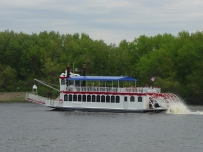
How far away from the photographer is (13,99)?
122 metres

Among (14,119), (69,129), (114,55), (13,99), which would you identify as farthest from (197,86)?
(69,129)

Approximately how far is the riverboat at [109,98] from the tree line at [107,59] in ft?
89.5

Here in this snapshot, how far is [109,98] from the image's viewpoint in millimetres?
80562

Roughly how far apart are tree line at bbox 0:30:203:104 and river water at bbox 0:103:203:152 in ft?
114

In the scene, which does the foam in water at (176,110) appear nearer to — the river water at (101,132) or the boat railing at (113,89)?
the river water at (101,132)

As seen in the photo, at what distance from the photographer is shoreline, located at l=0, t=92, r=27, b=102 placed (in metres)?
122

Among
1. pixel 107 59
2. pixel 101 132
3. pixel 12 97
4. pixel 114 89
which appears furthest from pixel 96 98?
pixel 107 59

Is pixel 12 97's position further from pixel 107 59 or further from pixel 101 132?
pixel 101 132

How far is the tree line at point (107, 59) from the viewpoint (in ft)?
374

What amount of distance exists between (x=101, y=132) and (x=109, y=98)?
20.4 m

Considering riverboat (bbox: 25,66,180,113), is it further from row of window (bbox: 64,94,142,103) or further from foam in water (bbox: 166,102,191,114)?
foam in water (bbox: 166,102,191,114)

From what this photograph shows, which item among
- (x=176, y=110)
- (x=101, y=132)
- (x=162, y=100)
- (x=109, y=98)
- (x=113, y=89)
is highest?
→ (x=113, y=89)

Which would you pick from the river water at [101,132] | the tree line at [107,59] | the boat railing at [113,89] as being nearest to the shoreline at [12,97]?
the tree line at [107,59]

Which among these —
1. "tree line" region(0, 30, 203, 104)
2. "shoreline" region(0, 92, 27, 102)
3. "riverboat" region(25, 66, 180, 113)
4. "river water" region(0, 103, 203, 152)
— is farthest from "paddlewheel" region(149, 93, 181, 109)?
"shoreline" region(0, 92, 27, 102)
